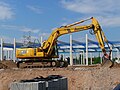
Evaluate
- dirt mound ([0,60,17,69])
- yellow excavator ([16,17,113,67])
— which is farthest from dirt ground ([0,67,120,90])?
dirt mound ([0,60,17,69])

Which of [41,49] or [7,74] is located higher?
[41,49]

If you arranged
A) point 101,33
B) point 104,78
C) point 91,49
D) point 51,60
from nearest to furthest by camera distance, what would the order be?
point 104,78
point 101,33
point 51,60
point 91,49

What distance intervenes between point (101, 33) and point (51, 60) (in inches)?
200

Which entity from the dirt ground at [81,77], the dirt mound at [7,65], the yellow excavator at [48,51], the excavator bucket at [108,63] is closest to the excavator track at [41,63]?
the yellow excavator at [48,51]

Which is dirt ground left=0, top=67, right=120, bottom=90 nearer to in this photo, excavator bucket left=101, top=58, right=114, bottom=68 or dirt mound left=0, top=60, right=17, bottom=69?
excavator bucket left=101, top=58, right=114, bottom=68

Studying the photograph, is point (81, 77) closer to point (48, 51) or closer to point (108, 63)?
point (108, 63)

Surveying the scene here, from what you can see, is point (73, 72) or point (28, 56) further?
point (28, 56)

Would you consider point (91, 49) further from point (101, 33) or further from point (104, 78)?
point (104, 78)

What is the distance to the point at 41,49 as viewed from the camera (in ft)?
77.7

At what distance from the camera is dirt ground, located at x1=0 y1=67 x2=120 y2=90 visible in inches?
665

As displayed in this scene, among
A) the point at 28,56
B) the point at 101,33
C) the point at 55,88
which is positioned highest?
the point at 101,33

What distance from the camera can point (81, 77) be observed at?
1798cm

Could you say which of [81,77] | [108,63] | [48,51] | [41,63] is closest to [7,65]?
[41,63]

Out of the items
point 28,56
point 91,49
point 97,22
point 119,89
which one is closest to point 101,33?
point 97,22
